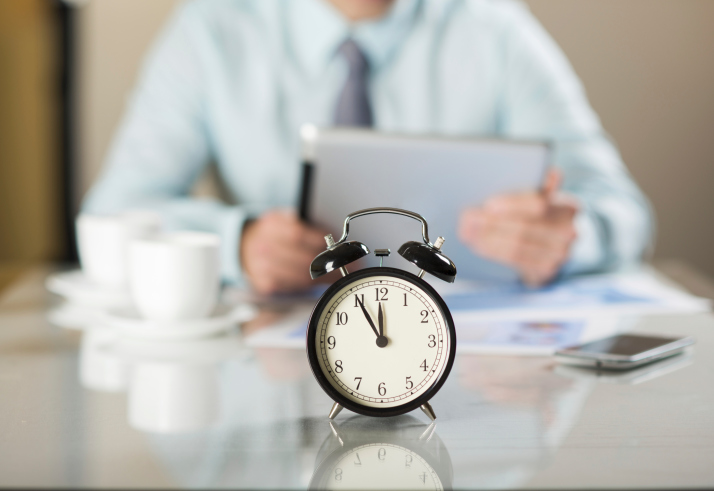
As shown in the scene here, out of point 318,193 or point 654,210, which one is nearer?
point 318,193

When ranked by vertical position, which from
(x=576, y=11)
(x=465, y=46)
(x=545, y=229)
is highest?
(x=576, y=11)

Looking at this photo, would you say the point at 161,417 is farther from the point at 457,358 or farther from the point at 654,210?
the point at 654,210

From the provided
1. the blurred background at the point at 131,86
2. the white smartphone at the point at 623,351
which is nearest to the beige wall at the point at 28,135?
the blurred background at the point at 131,86

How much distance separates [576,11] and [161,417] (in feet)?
9.58

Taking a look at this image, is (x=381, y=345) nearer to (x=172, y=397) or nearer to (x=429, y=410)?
(x=429, y=410)

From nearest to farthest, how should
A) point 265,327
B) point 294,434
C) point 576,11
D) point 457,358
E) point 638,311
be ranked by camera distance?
point 294,434, point 457,358, point 265,327, point 638,311, point 576,11

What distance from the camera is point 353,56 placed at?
195cm

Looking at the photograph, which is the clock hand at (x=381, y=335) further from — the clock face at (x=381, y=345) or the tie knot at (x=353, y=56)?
the tie knot at (x=353, y=56)

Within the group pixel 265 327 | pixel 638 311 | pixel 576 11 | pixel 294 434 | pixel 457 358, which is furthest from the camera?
pixel 576 11

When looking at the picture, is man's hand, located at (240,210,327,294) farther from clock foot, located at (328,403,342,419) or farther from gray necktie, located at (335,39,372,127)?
gray necktie, located at (335,39,372,127)

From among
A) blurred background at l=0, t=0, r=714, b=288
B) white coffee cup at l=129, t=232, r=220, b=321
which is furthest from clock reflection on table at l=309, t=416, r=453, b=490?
blurred background at l=0, t=0, r=714, b=288

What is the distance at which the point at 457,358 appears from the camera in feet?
2.79

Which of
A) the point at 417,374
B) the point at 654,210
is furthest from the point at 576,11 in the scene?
the point at 417,374

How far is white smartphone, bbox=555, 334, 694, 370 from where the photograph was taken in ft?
2.65
